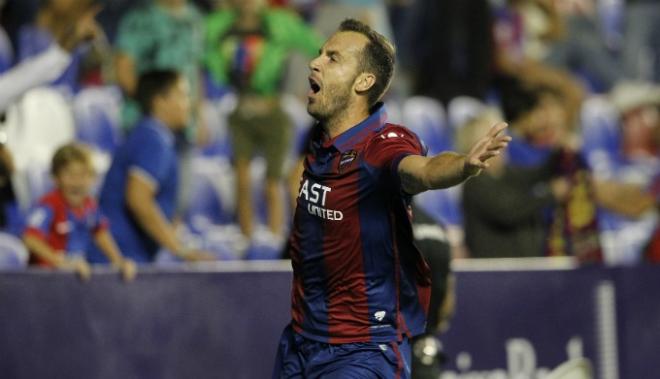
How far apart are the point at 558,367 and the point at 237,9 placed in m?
3.89

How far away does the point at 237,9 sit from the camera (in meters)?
10.1

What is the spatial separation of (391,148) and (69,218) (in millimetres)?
3505

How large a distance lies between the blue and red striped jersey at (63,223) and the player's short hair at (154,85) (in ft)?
3.01

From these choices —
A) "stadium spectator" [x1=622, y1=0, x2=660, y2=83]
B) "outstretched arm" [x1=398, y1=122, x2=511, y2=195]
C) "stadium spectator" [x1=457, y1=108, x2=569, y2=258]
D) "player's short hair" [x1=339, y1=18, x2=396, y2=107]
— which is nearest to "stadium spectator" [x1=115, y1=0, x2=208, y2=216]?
"stadium spectator" [x1=457, y1=108, x2=569, y2=258]

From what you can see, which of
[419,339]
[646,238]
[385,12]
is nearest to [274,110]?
[385,12]

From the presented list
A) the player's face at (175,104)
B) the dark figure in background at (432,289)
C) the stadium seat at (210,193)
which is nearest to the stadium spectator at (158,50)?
the stadium seat at (210,193)

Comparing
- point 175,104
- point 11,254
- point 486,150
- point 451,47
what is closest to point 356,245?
point 486,150

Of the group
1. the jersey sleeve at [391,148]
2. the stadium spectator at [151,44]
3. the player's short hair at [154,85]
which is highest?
the stadium spectator at [151,44]

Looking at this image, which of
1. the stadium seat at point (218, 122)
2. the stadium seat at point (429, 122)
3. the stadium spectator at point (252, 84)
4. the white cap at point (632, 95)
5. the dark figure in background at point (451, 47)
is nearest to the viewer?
the stadium spectator at point (252, 84)

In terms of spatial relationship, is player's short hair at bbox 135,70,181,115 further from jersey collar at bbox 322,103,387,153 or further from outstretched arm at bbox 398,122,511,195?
outstretched arm at bbox 398,122,511,195

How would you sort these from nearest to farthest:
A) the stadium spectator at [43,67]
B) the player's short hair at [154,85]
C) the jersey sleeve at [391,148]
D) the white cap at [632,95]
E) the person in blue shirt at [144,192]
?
the jersey sleeve at [391,148], the stadium spectator at [43,67], the person in blue shirt at [144,192], the player's short hair at [154,85], the white cap at [632,95]

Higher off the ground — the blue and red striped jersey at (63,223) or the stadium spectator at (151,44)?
the stadium spectator at (151,44)

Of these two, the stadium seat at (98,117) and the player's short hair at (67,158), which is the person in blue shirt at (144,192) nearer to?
the player's short hair at (67,158)

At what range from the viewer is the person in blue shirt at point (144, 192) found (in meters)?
8.01
